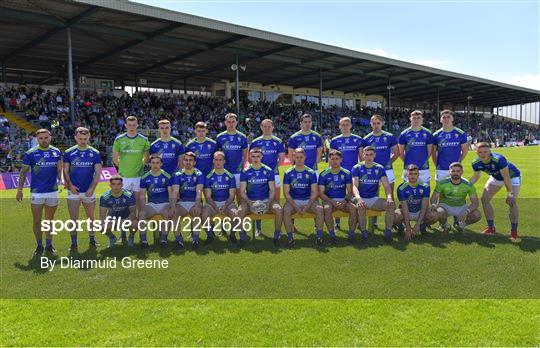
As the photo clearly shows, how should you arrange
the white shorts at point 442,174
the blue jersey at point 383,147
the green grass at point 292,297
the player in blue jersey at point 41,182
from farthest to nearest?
the blue jersey at point 383,147 < the white shorts at point 442,174 < the player in blue jersey at point 41,182 < the green grass at point 292,297

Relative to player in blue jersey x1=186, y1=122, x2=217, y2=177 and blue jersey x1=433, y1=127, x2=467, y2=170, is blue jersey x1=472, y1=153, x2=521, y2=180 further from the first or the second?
player in blue jersey x1=186, y1=122, x2=217, y2=177

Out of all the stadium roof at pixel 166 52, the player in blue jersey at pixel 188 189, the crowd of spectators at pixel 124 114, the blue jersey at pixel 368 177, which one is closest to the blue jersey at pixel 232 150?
the player in blue jersey at pixel 188 189

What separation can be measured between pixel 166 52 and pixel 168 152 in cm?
2188

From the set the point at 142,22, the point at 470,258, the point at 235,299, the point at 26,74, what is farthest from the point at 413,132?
the point at 26,74

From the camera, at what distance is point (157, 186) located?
23.8ft

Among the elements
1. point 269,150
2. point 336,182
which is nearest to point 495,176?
point 336,182

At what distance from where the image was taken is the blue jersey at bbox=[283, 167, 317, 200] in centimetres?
732

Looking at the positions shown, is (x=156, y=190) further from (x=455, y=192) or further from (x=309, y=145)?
(x=455, y=192)

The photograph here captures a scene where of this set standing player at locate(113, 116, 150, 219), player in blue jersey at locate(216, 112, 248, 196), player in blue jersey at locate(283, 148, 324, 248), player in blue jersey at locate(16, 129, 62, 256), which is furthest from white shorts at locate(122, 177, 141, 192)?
player in blue jersey at locate(283, 148, 324, 248)

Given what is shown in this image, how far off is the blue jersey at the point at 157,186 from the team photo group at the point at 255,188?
2 cm

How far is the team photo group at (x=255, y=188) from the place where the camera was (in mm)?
6953

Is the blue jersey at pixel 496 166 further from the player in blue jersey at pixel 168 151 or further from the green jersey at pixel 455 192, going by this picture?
the player in blue jersey at pixel 168 151

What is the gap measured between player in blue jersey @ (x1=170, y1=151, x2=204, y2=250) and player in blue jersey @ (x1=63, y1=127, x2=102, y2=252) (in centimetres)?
136

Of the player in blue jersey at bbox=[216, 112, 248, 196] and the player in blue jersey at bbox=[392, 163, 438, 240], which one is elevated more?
the player in blue jersey at bbox=[216, 112, 248, 196]
